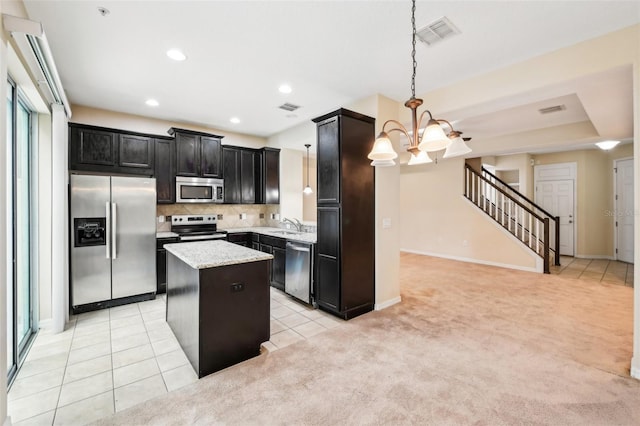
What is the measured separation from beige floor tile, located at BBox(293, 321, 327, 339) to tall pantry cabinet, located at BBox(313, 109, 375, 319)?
12.8 inches

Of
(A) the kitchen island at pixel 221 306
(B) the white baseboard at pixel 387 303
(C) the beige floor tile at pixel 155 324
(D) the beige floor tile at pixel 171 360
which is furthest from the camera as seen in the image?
(B) the white baseboard at pixel 387 303

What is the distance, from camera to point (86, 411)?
1910 millimetres

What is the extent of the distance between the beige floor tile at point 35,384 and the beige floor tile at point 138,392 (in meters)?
0.56

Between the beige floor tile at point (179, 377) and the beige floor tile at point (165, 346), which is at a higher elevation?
the beige floor tile at point (165, 346)

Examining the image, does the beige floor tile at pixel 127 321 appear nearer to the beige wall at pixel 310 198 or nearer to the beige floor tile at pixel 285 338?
the beige floor tile at pixel 285 338

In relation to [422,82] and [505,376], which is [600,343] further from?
[422,82]

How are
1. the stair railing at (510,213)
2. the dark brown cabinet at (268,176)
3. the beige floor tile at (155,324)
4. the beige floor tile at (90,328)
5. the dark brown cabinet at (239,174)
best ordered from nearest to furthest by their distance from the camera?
the beige floor tile at (90,328)
the beige floor tile at (155,324)
the dark brown cabinet at (239,174)
the dark brown cabinet at (268,176)
the stair railing at (510,213)

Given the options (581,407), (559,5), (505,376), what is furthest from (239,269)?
(559,5)

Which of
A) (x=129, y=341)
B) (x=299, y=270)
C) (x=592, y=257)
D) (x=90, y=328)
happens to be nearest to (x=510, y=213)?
(x=592, y=257)

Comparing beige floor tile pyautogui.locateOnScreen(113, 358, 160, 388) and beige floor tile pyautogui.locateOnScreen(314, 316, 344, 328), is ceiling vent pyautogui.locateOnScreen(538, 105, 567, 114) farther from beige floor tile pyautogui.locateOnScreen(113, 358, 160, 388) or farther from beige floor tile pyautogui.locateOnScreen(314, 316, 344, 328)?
beige floor tile pyautogui.locateOnScreen(113, 358, 160, 388)

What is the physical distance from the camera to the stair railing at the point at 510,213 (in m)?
5.88

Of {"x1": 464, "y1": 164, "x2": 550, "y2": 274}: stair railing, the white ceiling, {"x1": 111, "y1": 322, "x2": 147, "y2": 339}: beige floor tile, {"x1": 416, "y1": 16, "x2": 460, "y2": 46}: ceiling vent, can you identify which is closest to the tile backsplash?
the white ceiling

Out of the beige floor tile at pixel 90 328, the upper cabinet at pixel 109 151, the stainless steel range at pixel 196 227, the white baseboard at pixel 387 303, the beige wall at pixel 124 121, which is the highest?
the beige wall at pixel 124 121

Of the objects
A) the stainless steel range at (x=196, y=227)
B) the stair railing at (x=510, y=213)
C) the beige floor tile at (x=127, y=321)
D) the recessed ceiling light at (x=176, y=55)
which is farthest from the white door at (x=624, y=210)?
the beige floor tile at (x=127, y=321)
